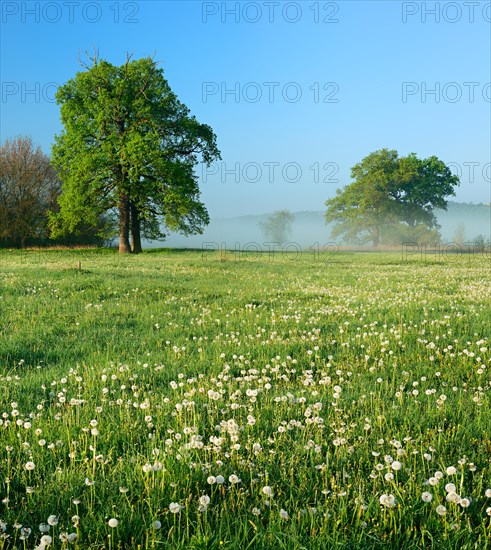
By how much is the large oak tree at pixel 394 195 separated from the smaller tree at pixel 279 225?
52.4 m

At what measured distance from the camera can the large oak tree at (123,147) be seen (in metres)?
39.8

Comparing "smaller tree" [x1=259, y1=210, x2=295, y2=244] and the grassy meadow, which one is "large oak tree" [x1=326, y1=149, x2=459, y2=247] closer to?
"smaller tree" [x1=259, y1=210, x2=295, y2=244]

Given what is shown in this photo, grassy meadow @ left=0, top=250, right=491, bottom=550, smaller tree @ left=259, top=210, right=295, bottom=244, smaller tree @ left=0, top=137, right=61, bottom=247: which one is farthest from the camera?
smaller tree @ left=259, top=210, right=295, bottom=244

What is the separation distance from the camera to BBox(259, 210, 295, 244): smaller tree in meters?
135

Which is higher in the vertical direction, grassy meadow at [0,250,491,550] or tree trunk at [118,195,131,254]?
tree trunk at [118,195,131,254]

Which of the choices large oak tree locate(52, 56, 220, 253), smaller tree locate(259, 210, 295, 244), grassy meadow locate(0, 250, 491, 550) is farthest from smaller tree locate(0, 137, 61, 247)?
smaller tree locate(259, 210, 295, 244)

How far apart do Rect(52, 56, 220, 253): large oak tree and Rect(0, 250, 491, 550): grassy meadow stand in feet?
108

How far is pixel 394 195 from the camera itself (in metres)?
80.9

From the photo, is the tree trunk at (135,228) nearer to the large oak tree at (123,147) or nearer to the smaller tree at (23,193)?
the large oak tree at (123,147)

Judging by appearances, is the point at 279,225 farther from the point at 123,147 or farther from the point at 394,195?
the point at 123,147

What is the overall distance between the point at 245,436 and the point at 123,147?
1522 inches

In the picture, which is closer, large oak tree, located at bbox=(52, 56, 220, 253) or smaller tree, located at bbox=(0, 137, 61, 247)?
large oak tree, located at bbox=(52, 56, 220, 253)

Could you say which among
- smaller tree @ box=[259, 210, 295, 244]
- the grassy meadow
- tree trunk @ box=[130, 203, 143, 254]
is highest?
smaller tree @ box=[259, 210, 295, 244]

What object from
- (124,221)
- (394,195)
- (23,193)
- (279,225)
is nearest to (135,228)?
(124,221)
